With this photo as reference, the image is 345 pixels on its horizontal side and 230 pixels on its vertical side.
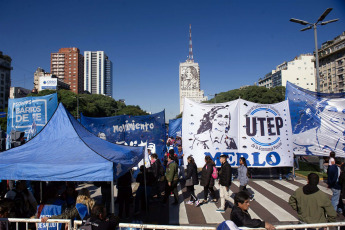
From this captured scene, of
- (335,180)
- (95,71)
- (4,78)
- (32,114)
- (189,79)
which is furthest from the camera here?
(189,79)

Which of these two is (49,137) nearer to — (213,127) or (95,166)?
(95,166)

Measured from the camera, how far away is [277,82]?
93500 mm

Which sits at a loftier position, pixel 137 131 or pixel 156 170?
pixel 137 131

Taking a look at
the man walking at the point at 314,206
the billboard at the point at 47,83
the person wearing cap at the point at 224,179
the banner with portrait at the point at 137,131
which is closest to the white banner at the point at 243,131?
the person wearing cap at the point at 224,179

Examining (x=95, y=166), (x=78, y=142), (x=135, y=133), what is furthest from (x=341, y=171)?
(x=135, y=133)

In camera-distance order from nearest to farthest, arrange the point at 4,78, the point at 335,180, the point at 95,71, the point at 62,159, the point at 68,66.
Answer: the point at 62,159 → the point at 335,180 → the point at 4,78 → the point at 68,66 → the point at 95,71

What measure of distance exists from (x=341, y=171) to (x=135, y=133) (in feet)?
28.6

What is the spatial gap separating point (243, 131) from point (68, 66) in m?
145

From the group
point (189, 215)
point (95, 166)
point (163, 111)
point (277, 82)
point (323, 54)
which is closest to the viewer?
point (95, 166)

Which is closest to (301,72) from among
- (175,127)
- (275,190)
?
(175,127)

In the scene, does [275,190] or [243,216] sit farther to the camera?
[275,190]

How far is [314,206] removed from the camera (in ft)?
12.4

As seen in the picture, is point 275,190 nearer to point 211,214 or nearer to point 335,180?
point 335,180

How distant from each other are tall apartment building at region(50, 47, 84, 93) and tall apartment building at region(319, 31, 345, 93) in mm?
120855
